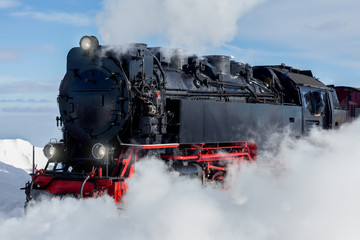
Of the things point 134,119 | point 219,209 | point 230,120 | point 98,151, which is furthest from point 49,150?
point 230,120

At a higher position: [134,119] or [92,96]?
[92,96]

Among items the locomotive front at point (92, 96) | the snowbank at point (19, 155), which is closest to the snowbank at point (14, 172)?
the snowbank at point (19, 155)

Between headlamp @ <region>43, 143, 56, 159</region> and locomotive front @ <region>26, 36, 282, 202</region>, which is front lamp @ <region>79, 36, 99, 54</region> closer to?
locomotive front @ <region>26, 36, 282, 202</region>

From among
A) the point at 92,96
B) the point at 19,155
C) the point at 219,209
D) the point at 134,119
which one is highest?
the point at 92,96

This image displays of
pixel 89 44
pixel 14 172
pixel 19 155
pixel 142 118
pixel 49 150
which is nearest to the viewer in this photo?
pixel 142 118

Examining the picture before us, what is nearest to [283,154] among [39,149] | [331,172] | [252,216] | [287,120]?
[287,120]

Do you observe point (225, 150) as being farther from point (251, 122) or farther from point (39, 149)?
point (39, 149)

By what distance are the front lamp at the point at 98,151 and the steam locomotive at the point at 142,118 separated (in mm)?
15

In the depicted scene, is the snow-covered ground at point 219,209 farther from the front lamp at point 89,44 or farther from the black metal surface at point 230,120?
the front lamp at point 89,44

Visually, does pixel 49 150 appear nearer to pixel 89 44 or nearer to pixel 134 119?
pixel 134 119

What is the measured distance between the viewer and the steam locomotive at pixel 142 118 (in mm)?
6742

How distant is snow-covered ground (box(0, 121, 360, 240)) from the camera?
6.04 meters

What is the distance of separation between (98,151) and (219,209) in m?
2.07

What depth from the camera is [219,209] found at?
273 inches
